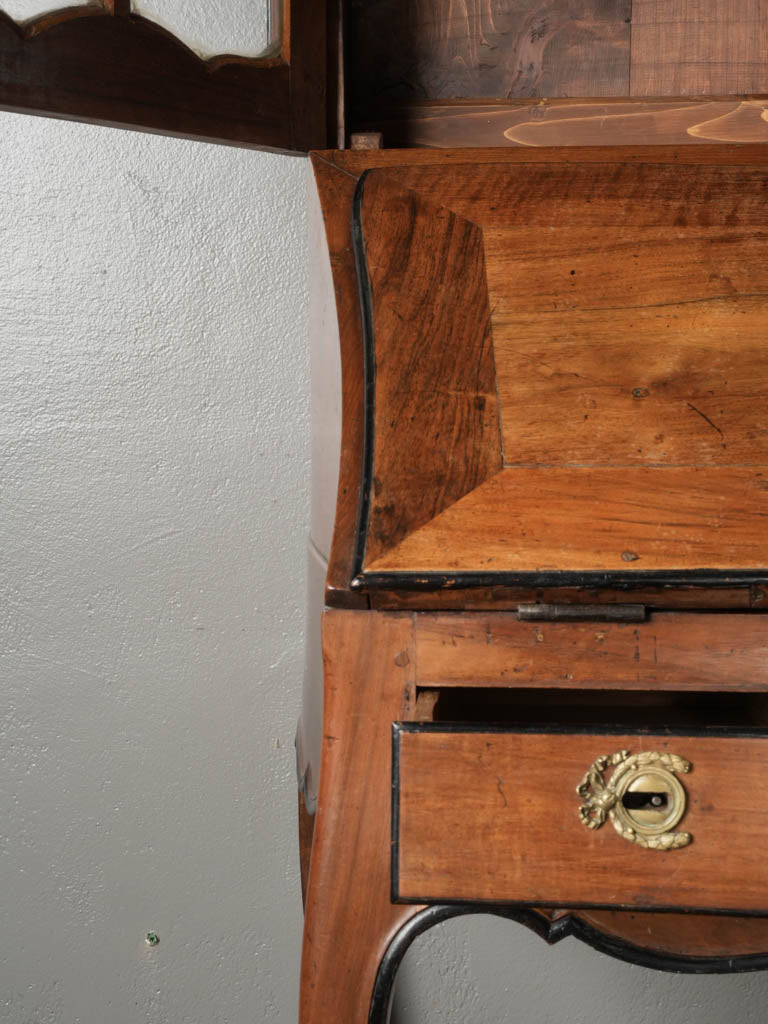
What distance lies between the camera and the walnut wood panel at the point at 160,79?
2.10 ft

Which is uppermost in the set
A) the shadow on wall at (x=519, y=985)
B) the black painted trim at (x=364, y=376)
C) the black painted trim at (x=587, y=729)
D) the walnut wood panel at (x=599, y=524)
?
the black painted trim at (x=364, y=376)

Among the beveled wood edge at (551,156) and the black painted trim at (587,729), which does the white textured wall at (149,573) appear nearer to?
the beveled wood edge at (551,156)

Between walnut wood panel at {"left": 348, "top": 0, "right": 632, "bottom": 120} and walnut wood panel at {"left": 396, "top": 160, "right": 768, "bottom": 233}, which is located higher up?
walnut wood panel at {"left": 348, "top": 0, "right": 632, "bottom": 120}

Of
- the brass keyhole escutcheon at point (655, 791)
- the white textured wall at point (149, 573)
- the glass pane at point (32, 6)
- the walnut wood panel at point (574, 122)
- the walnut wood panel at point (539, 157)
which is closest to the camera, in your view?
the brass keyhole escutcheon at point (655, 791)

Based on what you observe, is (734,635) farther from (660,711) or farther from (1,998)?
(1,998)

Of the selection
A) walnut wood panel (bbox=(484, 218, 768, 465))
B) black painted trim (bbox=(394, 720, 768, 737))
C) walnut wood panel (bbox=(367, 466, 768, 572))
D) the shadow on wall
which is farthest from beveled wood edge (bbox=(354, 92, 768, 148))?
the shadow on wall

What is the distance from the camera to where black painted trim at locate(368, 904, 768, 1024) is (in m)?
0.55

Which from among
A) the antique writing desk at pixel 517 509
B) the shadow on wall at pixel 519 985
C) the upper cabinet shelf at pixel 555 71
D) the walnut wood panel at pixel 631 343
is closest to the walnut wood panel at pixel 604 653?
the antique writing desk at pixel 517 509

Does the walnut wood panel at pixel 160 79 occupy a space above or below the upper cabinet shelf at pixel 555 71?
below

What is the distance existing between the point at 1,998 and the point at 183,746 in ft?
1.27

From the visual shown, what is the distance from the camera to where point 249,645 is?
1.16 metres

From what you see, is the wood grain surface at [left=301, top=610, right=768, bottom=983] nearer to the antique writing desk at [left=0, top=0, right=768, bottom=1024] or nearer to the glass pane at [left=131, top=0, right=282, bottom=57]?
the antique writing desk at [left=0, top=0, right=768, bottom=1024]

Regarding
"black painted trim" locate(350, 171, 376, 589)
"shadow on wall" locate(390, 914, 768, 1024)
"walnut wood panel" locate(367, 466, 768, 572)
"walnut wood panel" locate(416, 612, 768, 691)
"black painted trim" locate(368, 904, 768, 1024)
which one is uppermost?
"black painted trim" locate(350, 171, 376, 589)

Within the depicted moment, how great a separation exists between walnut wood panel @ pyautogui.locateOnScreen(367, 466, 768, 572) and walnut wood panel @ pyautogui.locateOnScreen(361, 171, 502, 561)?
0.01m
